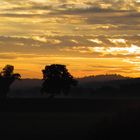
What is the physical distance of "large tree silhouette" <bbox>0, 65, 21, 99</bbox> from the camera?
12362cm

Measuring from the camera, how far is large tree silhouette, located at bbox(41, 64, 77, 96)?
381 feet

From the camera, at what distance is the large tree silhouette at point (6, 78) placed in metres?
124

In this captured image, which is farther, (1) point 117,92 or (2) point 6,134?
(1) point 117,92

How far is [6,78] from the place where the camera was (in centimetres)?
12481

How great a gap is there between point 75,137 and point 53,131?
6350mm

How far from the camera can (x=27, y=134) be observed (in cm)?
4388

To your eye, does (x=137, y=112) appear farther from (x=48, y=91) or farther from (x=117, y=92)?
(x=117, y=92)

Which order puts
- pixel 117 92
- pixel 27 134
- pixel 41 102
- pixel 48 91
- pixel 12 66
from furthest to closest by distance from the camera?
pixel 117 92, pixel 12 66, pixel 48 91, pixel 41 102, pixel 27 134

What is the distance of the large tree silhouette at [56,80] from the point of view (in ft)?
381

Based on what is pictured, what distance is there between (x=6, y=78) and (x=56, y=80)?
1419 centimetres

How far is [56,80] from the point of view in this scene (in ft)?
382

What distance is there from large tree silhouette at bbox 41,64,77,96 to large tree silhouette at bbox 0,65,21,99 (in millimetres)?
10325

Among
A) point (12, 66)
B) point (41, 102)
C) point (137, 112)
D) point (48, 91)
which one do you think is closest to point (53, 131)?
point (137, 112)

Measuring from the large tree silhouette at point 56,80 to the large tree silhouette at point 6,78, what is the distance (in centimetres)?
1032
